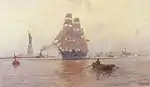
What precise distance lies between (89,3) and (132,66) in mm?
417

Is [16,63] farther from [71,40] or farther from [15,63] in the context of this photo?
[71,40]

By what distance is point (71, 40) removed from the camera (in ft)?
5.35

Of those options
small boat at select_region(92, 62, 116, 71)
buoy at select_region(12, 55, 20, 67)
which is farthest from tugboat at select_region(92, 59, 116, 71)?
buoy at select_region(12, 55, 20, 67)

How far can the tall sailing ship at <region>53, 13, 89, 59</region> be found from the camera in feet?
5.28

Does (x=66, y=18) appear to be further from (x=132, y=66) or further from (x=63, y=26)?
(x=132, y=66)

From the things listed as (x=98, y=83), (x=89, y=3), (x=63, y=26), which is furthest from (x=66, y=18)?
(x=98, y=83)

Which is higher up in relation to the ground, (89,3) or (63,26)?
(89,3)

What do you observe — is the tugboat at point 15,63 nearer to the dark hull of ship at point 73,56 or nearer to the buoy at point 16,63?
the buoy at point 16,63

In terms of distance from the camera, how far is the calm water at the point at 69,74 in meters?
1.55

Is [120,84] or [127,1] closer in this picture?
[120,84]

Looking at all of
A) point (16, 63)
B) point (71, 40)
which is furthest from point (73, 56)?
point (16, 63)

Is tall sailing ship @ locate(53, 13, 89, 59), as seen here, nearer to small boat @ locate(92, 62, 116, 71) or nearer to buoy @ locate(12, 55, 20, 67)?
small boat @ locate(92, 62, 116, 71)

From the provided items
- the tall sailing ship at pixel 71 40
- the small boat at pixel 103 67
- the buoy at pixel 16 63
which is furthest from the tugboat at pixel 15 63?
the small boat at pixel 103 67

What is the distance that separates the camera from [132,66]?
161 cm
